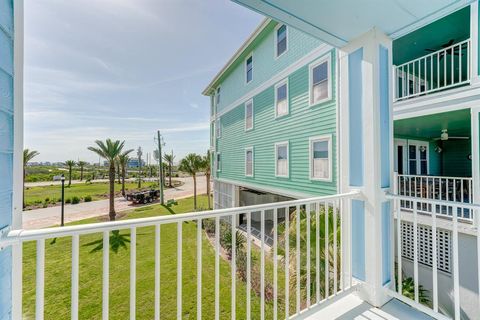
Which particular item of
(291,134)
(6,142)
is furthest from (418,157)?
(6,142)

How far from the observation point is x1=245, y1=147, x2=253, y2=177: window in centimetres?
974

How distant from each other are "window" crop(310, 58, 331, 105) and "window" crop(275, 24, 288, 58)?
5.71 ft

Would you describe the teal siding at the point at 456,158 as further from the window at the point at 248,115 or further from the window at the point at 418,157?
the window at the point at 248,115

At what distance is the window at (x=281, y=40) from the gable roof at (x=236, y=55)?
518mm

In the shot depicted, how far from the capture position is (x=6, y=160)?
995mm

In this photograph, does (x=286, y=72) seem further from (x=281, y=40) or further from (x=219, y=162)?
(x=219, y=162)

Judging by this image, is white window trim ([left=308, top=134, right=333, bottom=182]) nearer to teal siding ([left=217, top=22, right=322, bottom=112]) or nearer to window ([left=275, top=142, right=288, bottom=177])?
window ([left=275, top=142, right=288, bottom=177])

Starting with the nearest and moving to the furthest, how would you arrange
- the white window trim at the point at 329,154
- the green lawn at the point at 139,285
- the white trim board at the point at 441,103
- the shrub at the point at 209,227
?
the white trim board at the point at 441,103 → the green lawn at the point at 139,285 → the white window trim at the point at 329,154 → the shrub at the point at 209,227

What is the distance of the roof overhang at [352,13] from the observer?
1.79 m

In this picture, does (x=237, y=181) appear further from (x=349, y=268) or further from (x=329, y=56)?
(x=349, y=268)

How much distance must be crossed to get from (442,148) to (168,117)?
1986 centimetres

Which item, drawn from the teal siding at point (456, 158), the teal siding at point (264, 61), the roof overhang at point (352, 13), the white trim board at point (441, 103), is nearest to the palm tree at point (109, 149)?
the teal siding at point (264, 61)

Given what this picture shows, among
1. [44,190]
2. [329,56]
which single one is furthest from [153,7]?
[44,190]

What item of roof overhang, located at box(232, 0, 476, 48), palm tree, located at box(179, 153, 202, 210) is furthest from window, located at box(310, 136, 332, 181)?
palm tree, located at box(179, 153, 202, 210)
